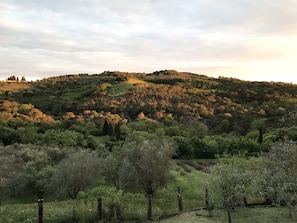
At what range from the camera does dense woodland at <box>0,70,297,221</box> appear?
3272cm

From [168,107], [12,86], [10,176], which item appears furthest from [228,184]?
[12,86]

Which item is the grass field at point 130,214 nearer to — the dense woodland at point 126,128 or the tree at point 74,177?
the dense woodland at point 126,128

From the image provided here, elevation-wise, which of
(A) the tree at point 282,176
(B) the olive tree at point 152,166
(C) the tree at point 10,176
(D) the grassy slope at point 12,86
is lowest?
(C) the tree at point 10,176

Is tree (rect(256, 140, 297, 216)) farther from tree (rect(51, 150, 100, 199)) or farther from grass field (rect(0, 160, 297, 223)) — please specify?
tree (rect(51, 150, 100, 199))

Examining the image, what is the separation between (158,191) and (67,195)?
29.4 feet

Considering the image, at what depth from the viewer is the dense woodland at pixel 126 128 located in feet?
107

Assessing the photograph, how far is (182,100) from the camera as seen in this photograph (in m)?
142

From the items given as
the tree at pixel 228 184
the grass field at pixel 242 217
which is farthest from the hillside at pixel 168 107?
the tree at pixel 228 184

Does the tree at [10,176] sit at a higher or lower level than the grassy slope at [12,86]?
lower

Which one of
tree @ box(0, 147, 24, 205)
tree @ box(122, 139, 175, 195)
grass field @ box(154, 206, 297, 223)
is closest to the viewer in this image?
grass field @ box(154, 206, 297, 223)

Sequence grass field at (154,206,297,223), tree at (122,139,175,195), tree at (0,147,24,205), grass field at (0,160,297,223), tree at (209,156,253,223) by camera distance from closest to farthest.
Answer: tree at (209,156,253,223) → grass field at (0,160,297,223) → grass field at (154,206,297,223) → tree at (122,139,175,195) → tree at (0,147,24,205)

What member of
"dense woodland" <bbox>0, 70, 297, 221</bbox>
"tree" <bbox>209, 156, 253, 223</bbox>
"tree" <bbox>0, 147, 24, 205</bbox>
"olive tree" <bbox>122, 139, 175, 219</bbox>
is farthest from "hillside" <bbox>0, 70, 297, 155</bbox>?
"tree" <bbox>209, 156, 253, 223</bbox>

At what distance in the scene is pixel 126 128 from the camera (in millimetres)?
93188

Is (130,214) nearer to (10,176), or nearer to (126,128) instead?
(10,176)
